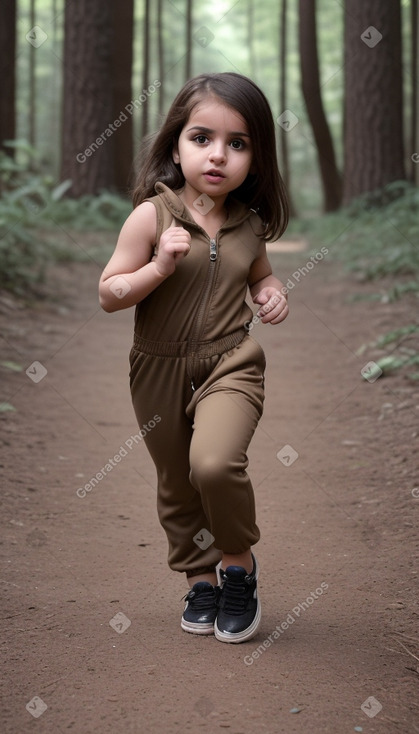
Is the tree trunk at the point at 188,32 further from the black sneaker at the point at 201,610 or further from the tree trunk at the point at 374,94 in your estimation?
the black sneaker at the point at 201,610

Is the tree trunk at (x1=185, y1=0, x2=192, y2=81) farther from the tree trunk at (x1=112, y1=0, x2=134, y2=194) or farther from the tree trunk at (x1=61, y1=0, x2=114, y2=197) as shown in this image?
the tree trunk at (x1=61, y1=0, x2=114, y2=197)

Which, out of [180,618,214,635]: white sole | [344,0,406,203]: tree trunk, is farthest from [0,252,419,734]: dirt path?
[344,0,406,203]: tree trunk

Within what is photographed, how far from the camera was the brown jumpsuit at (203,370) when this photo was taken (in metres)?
2.74

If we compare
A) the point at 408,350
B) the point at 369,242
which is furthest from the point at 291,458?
the point at 369,242

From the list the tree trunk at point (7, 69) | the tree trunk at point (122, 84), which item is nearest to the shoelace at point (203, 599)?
the tree trunk at point (7, 69)

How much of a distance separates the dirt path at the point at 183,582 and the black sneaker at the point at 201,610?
48 mm

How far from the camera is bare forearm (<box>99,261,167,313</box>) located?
2.72 metres

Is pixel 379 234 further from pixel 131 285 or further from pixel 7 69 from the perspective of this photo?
pixel 131 285

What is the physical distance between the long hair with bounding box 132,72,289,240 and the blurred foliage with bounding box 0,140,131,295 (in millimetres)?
6220

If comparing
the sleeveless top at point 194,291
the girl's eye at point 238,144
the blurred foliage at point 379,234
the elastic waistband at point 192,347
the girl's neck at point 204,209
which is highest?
the girl's eye at point 238,144

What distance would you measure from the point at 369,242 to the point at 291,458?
316 inches

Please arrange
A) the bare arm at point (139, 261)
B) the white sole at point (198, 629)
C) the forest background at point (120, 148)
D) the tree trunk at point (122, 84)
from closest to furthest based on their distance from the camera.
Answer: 1. the bare arm at point (139, 261)
2. the white sole at point (198, 629)
3. the forest background at point (120, 148)
4. the tree trunk at point (122, 84)

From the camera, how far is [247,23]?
4116cm

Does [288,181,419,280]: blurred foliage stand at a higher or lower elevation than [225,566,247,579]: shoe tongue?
lower
